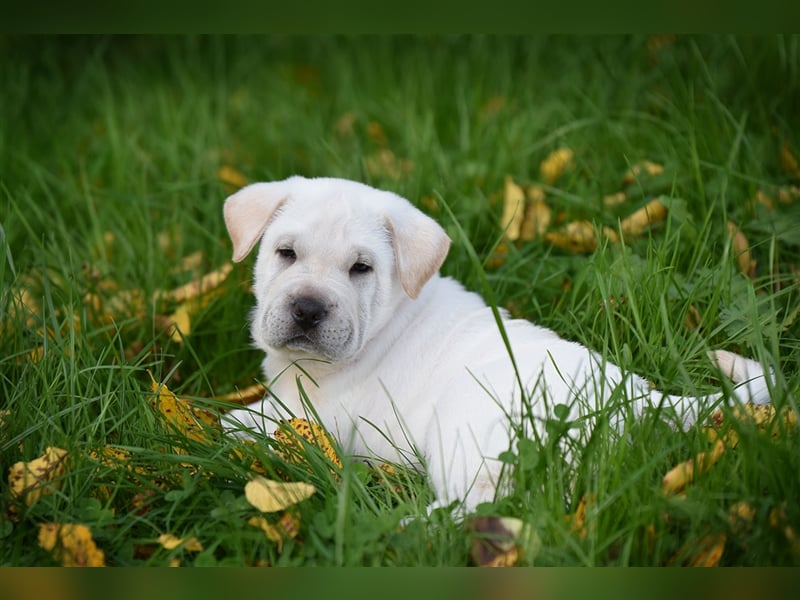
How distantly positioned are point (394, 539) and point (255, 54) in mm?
5723

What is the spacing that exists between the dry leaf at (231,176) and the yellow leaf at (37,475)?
273cm

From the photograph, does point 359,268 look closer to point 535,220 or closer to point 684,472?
point 684,472

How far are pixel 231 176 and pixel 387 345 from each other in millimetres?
2424

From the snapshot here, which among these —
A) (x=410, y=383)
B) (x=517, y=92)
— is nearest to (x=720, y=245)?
(x=410, y=383)

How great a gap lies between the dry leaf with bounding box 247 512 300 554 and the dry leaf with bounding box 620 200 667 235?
2.55 m

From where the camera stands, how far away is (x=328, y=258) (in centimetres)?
361

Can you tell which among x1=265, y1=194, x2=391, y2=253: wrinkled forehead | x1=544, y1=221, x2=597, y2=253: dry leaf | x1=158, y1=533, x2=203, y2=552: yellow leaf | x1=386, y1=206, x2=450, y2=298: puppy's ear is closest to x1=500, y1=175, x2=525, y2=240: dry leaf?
x1=544, y1=221, x2=597, y2=253: dry leaf

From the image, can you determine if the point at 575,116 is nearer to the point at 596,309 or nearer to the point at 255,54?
the point at 596,309

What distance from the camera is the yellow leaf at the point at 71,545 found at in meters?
2.84

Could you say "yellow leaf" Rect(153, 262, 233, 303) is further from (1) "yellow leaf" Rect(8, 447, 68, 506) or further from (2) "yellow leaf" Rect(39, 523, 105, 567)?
(2) "yellow leaf" Rect(39, 523, 105, 567)

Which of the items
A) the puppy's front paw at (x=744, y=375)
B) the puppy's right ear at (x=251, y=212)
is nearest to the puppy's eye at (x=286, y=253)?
the puppy's right ear at (x=251, y=212)

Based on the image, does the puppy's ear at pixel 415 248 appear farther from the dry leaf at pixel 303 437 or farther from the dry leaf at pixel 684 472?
the dry leaf at pixel 684 472

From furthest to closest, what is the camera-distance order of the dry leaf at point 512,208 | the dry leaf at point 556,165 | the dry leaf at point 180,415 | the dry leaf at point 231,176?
the dry leaf at point 231,176, the dry leaf at point 556,165, the dry leaf at point 512,208, the dry leaf at point 180,415

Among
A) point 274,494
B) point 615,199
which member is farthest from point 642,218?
point 274,494
